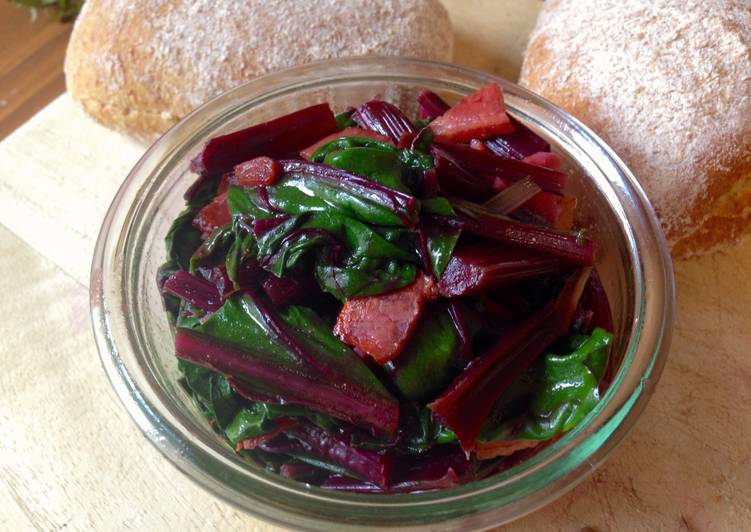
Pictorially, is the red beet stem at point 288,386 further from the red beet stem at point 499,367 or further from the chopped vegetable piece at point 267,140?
the chopped vegetable piece at point 267,140

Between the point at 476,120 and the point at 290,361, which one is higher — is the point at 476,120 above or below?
above

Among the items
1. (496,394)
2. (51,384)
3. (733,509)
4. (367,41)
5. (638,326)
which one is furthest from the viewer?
(367,41)

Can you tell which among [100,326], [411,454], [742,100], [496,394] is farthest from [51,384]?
[742,100]

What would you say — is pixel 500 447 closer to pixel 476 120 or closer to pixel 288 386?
pixel 288 386

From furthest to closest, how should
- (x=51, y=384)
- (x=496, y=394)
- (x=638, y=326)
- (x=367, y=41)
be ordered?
(x=367, y=41), (x=51, y=384), (x=638, y=326), (x=496, y=394)

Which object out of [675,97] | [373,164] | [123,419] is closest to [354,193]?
[373,164]

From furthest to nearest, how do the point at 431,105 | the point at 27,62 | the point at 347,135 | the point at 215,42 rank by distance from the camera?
the point at 27,62, the point at 215,42, the point at 431,105, the point at 347,135

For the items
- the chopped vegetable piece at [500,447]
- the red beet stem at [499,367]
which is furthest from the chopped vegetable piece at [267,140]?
the chopped vegetable piece at [500,447]

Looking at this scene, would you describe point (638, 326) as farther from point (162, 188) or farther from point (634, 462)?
point (162, 188)
